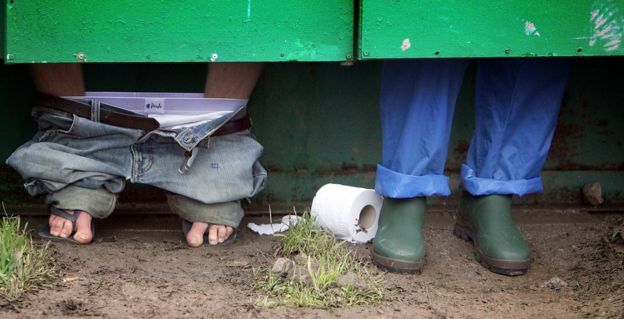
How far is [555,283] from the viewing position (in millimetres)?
2486

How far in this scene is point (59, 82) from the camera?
8.74 ft

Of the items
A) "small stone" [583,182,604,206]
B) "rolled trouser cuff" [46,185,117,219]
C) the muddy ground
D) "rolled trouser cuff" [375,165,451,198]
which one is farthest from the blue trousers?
"rolled trouser cuff" [46,185,117,219]

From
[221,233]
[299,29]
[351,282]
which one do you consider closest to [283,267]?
[351,282]

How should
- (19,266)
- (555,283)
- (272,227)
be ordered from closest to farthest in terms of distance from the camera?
1. (19,266)
2. (555,283)
3. (272,227)

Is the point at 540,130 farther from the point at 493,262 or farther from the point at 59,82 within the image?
the point at 59,82

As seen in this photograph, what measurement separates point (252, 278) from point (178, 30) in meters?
0.69

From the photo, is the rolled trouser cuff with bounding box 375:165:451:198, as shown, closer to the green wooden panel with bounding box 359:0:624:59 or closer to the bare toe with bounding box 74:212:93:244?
the green wooden panel with bounding box 359:0:624:59

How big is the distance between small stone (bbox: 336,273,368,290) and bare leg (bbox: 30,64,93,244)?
2.73 ft

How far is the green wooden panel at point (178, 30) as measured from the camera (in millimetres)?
2264

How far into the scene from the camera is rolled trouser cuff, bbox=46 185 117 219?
8.67 feet

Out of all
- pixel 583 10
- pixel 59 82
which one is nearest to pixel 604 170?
pixel 583 10

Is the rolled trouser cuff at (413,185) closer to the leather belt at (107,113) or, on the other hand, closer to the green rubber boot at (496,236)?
the green rubber boot at (496,236)

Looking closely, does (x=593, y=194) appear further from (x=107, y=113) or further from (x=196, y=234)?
(x=107, y=113)

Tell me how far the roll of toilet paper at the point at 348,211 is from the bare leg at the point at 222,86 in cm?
31
